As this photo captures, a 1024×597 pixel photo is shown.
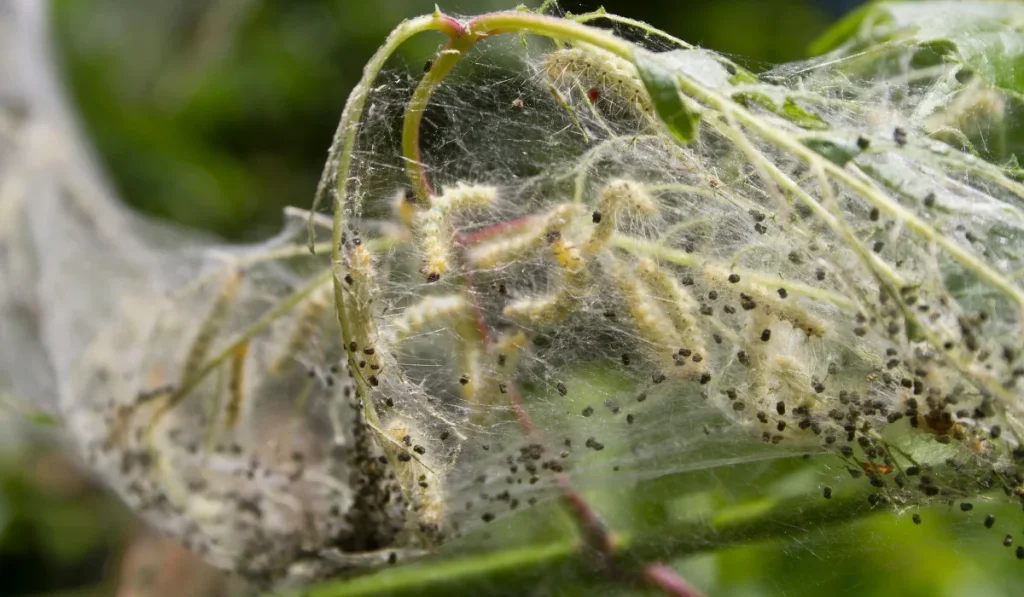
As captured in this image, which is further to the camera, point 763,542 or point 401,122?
point 763,542

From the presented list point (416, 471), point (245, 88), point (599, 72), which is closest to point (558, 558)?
point (416, 471)

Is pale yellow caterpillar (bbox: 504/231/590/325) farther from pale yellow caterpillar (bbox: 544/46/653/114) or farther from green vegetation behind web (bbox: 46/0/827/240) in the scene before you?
green vegetation behind web (bbox: 46/0/827/240)

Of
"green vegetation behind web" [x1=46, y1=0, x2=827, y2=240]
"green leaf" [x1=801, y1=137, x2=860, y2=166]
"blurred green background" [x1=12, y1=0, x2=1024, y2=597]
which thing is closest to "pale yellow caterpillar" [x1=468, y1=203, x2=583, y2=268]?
"green leaf" [x1=801, y1=137, x2=860, y2=166]

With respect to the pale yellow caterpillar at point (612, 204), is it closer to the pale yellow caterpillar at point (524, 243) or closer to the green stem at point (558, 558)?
the pale yellow caterpillar at point (524, 243)

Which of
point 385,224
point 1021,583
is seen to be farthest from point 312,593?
point 1021,583

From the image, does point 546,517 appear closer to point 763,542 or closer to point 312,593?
point 763,542

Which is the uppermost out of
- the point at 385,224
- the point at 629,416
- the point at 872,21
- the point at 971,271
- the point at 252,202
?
the point at 872,21

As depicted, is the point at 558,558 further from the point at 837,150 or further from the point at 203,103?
the point at 203,103
